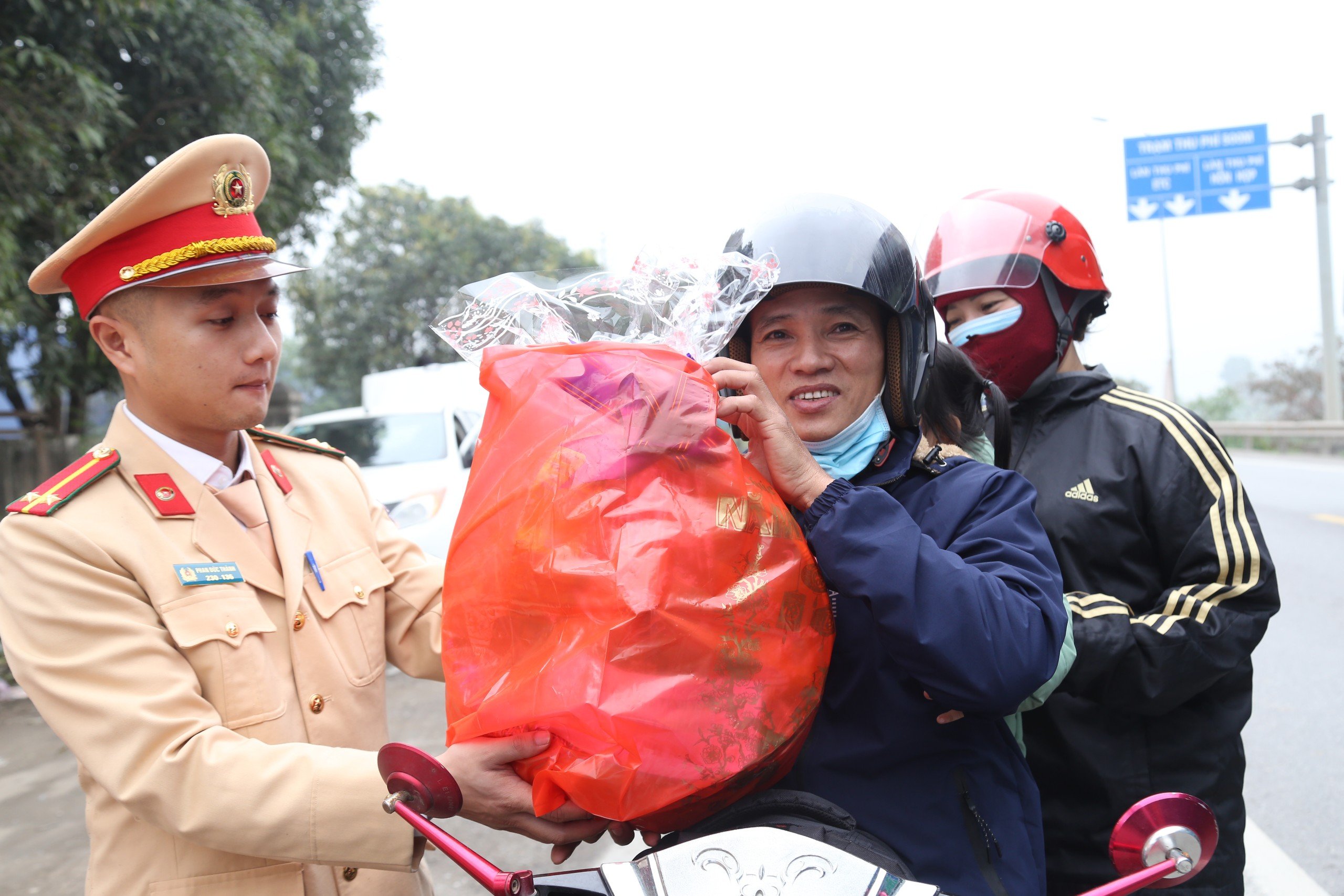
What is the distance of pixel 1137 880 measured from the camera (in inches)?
45.8

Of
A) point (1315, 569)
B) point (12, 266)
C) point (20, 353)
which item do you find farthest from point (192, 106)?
point (1315, 569)

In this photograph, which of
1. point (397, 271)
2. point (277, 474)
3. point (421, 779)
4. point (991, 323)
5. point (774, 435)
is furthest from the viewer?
point (397, 271)

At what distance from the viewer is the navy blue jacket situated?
4.29ft

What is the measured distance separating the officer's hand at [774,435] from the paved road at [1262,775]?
8.83 feet

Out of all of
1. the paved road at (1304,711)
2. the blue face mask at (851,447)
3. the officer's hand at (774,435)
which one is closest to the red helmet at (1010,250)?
the blue face mask at (851,447)

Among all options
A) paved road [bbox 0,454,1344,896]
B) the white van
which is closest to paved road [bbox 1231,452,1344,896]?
paved road [bbox 0,454,1344,896]

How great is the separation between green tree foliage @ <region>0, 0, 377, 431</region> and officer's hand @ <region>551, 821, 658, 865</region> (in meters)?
5.13

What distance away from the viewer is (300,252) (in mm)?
9844

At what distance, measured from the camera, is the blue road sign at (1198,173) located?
60.5 ft

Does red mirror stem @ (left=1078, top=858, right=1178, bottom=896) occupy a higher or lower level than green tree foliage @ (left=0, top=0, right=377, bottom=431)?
lower

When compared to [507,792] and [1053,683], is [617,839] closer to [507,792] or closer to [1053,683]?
[507,792]

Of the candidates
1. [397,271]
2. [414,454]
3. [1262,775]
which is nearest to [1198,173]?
[414,454]

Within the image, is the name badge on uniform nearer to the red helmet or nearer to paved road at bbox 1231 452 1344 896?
the red helmet

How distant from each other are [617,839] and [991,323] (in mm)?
1669
